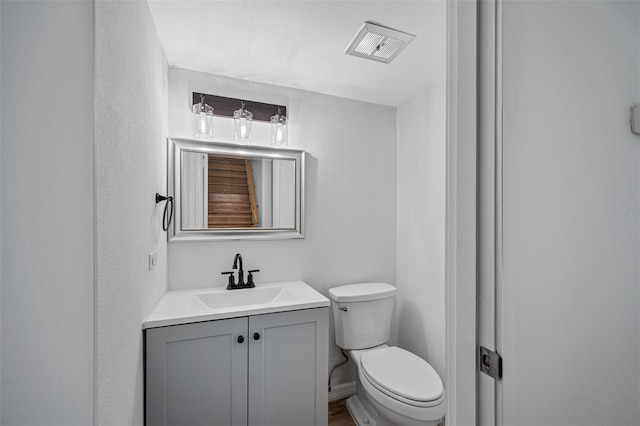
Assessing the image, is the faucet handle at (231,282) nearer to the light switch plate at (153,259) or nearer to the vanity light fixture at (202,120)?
the light switch plate at (153,259)

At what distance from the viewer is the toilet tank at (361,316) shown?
1863 mm

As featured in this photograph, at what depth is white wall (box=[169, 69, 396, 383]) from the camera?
5.83 feet

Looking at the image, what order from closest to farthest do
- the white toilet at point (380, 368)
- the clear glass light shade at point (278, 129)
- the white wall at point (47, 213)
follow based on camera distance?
the white wall at point (47, 213), the white toilet at point (380, 368), the clear glass light shade at point (278, 129)

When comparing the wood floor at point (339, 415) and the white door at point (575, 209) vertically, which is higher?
the white door at point (575, 209)

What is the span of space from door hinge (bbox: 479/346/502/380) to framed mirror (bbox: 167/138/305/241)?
1.47 meters

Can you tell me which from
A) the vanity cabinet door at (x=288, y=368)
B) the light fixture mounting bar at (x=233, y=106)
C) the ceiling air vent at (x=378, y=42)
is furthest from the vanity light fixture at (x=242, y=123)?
→ the vanity cabinet door at (x=288, y=368)

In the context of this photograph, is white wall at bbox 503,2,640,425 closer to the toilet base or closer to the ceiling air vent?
the ceiling air vent

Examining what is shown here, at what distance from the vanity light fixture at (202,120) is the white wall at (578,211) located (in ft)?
5.29

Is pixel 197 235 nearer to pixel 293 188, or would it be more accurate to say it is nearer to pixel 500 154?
pixel 293 188

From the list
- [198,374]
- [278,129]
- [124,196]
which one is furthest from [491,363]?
[278,129]

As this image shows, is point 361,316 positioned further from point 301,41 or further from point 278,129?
point 301,41

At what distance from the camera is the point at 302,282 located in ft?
6.48

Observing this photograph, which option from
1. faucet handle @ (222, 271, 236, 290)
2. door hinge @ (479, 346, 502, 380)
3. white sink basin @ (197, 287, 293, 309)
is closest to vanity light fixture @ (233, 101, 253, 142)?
faucet handle @ (222, 271, 236, 290)

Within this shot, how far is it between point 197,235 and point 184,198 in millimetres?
240
